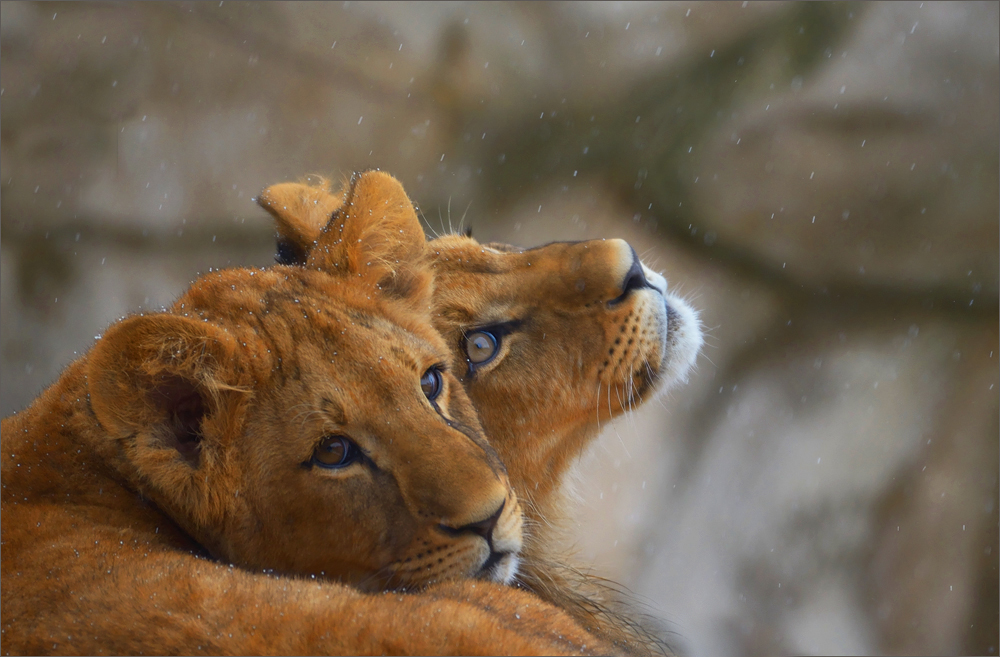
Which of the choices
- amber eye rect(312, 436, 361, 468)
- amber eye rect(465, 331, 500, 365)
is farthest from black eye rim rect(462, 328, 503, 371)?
amber eye rect(312, 436, 361, 468)

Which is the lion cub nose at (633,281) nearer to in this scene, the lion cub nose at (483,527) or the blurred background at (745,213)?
the lion cub nose at (483,527)

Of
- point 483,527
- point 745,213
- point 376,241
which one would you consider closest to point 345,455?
point 483,527

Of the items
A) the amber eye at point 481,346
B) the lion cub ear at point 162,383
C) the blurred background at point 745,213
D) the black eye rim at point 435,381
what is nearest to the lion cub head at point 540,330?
the amber eye at point 481,346

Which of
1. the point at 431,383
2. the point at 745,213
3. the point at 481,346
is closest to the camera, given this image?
the point at 431,383

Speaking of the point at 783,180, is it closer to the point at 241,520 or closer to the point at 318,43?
the point at 318,43

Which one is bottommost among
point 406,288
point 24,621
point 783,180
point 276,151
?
point 24,621

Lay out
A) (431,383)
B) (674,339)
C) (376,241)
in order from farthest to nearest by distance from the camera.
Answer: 1. (674,339)
2. (376,241)
3. (431,383)

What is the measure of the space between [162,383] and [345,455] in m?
0.32

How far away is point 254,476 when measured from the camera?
1.47m

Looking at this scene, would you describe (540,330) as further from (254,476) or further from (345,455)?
(254,476)

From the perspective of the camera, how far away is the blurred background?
425 cm

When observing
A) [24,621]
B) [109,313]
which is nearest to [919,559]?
[109,313]

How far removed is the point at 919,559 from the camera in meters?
4.63

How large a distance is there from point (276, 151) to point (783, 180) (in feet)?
9.08
